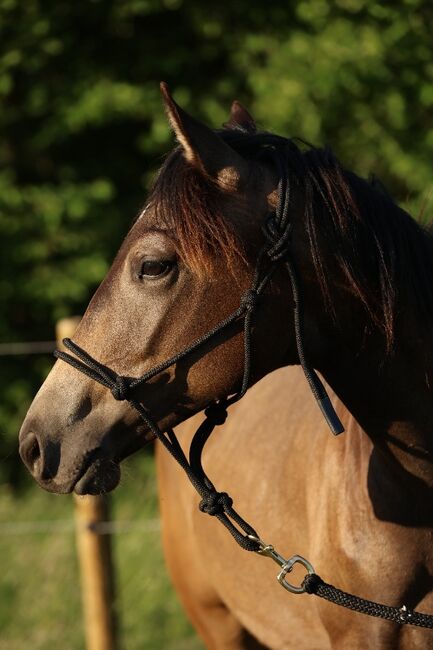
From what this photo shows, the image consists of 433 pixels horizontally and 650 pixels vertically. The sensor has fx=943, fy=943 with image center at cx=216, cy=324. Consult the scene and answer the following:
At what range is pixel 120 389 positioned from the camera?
2.20m

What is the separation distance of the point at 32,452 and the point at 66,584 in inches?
140

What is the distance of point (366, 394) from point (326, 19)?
15.4 feet

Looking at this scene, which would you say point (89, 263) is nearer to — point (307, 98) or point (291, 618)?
point (307, 98)

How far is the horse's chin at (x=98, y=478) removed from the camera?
2250mm

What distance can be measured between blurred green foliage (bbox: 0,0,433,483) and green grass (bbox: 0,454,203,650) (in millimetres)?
757

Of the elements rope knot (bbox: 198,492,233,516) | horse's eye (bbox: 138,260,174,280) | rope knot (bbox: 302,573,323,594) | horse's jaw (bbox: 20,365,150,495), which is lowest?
rope knot (bbox: 302,573,323,594)

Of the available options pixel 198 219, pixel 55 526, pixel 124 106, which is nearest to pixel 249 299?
pixel 198 219

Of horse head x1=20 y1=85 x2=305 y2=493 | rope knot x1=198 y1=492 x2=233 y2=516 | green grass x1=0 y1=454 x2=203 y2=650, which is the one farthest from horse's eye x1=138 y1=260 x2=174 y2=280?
green grass x1=0 y1=454 x2=203 y2=650

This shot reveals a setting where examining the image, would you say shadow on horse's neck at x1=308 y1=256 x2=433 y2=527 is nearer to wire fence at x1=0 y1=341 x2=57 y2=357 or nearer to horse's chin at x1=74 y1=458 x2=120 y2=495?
horse's chin at x1=74 y1=458 x2=120 y2=495

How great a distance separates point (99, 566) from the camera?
4.40m

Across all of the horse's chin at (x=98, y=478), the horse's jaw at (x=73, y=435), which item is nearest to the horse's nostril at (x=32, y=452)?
the horse's jaw at (x=73, y=435)

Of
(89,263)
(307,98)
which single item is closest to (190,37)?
(307,98)

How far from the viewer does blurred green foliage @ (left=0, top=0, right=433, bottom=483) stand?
252 inches

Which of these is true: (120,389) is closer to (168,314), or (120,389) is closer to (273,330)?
(168,314)
